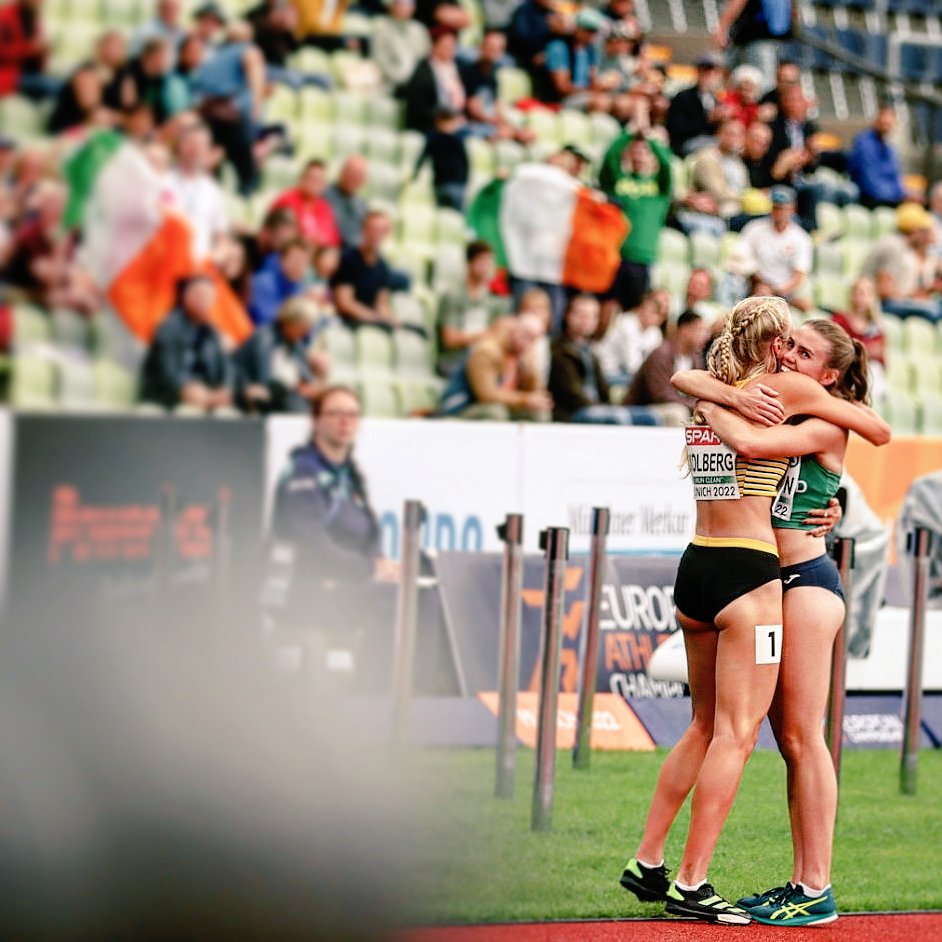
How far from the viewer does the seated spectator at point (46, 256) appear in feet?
25.0

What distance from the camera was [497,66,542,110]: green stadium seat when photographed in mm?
12719

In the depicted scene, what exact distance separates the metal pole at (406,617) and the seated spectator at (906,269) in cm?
688

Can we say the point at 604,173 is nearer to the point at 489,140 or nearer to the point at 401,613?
the point at 489,140

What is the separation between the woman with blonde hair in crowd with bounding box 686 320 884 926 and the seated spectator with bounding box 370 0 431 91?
7108 mm

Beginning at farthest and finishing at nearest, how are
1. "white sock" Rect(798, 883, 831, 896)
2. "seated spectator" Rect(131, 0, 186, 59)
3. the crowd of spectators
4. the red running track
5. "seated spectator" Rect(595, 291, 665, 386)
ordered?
"seated spectator" Rect(595, 291, 665, 386)
"seated spectator" Rect(131, 0, 186, 59)
the crowd of spectators
"white sock" Rect(798, 883, 831, 896)
the red running track

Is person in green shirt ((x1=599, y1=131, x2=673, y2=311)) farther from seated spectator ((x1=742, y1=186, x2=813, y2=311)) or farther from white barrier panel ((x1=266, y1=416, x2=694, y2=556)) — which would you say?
white barrier panel ((x1=266, y1=416, x2=694, y2=556))

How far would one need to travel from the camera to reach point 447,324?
433 inches

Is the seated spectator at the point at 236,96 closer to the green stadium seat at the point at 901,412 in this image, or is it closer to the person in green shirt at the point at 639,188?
the person in green shirt at the point at 639,188

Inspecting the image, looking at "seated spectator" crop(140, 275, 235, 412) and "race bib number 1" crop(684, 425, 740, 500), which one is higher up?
"seated spectator" crop(140, 275, 235, 412)

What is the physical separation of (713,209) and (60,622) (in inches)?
253

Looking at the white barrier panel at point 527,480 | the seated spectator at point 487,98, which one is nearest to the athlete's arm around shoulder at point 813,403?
the white barrier panel at point 527,480

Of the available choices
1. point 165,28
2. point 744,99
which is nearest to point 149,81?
point 165,28

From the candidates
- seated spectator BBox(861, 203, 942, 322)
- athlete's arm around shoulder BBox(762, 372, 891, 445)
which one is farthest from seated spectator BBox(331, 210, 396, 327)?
athlete's arm around shoulder BBox(762, 372, 891, 445)

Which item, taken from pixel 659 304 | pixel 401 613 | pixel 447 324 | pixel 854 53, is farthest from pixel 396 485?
pixel 854 53
